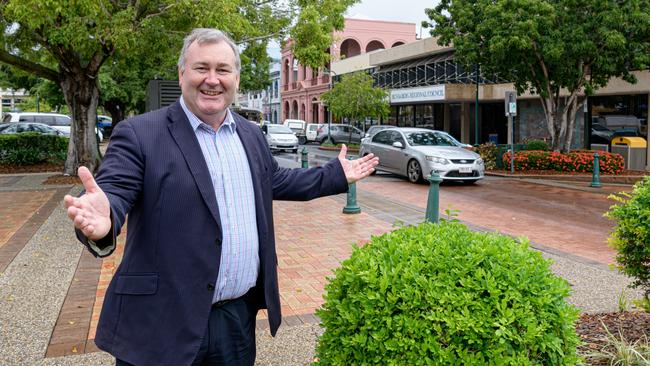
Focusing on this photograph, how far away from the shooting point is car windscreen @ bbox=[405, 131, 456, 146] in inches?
635

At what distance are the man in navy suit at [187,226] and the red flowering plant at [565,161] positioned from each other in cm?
1739

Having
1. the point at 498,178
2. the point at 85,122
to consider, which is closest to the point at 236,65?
the point at 85,122

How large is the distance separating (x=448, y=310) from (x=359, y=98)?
98.2ft

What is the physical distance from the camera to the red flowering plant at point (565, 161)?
1772 cm

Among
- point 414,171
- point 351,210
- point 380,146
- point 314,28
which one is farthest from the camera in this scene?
point 380,146

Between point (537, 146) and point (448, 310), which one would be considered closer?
point (448, 310)

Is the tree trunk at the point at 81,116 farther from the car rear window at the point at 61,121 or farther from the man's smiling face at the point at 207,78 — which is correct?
the car rear window at the point at 61,121

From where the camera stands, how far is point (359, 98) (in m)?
31.8

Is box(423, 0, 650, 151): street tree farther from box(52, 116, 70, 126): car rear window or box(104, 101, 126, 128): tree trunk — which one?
box(104, 101, 126, 128): tree trunk

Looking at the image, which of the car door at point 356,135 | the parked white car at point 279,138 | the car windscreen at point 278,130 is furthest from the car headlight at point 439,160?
the car door at point 356,135

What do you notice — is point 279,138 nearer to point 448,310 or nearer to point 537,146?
point 537,146

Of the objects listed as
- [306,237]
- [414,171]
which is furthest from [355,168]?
[414,171]

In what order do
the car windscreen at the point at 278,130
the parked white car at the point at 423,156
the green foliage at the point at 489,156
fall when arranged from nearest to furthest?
the parked white car at the point at 423,156, the green foliage at the point at 489,156, the car windscreen at the point at 278,130

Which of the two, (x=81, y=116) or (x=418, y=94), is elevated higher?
(x=418, y=94)
